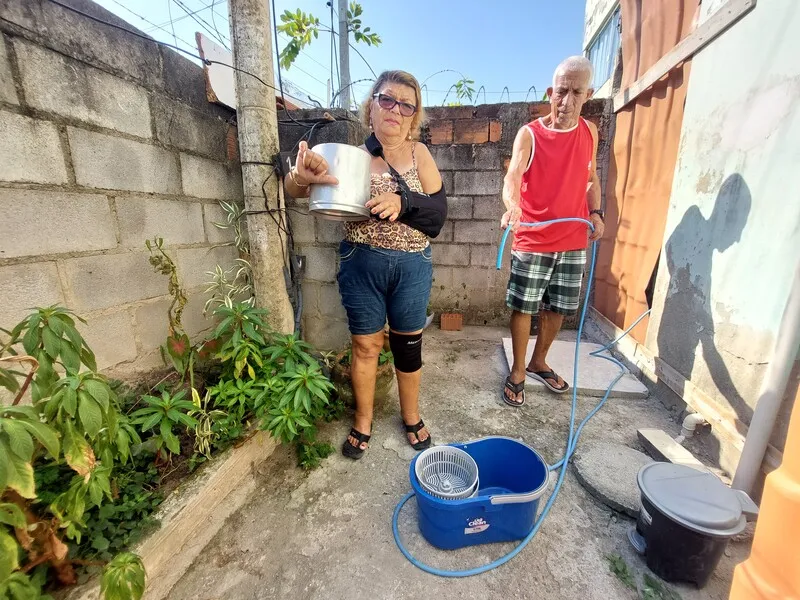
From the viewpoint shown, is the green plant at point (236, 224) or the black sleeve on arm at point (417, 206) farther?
the green plant at point (236, 224)

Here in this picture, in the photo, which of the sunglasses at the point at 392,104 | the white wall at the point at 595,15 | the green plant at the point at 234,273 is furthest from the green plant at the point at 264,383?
the white wall at the point at 595,15

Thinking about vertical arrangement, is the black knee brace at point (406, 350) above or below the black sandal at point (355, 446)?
above

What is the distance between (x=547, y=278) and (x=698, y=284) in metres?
0.74

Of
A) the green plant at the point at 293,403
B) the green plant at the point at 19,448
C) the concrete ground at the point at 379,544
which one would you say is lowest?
the concrete ground at the point at 379,544

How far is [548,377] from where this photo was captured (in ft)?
7.39

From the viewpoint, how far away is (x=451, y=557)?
1223 mm

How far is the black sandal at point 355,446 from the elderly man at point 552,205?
3.07 feet

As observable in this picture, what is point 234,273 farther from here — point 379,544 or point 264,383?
point 379,544

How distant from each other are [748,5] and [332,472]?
9.35 feet

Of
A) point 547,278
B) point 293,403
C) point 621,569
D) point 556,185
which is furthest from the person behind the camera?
point 547,278

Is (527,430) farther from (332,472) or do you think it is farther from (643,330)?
(643,330)

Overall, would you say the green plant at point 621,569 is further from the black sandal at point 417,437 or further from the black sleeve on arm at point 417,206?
the black sleeve on arm at point 417,206

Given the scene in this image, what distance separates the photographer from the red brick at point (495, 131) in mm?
3027

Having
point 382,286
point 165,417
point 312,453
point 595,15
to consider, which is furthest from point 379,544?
point 595,15
